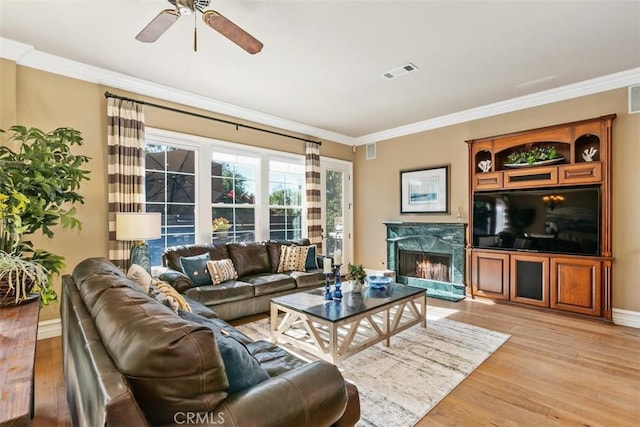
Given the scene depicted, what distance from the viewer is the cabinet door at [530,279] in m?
4.09

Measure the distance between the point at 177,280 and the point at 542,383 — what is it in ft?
11.0

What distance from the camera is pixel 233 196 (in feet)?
15.7

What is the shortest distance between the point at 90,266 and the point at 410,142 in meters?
5.04

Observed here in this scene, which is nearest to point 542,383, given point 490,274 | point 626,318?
point 626,318

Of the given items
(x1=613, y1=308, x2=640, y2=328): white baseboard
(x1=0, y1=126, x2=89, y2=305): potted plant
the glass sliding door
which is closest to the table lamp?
(x1=0, y1=126, x2=89, y2=305): potted plant

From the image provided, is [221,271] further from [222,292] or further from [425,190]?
[425,190]

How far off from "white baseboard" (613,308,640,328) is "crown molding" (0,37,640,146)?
2.61 meters

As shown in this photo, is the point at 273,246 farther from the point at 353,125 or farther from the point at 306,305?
the point at 353,125

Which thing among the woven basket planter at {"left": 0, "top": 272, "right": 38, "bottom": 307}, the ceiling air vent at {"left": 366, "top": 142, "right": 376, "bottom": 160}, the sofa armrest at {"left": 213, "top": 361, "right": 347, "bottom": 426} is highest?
the ceiling air vent at {"left": 366, "top": 142, "right": 376, "bottom": 160}

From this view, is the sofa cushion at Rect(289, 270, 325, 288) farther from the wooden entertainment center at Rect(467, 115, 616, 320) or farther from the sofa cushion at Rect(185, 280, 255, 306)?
the wooden entertainment center at Rect(467, 115, 616, 320)

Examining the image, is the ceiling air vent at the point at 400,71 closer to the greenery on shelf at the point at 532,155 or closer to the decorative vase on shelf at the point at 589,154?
the greenery on shelf at the point at 532,155

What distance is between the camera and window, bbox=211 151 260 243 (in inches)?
181

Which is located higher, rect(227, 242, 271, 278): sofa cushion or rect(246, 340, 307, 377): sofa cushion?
rect(227, 242, 271, 278): sofa cushion

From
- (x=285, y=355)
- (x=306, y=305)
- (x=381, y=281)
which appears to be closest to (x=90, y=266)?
(x=285, y=355)
